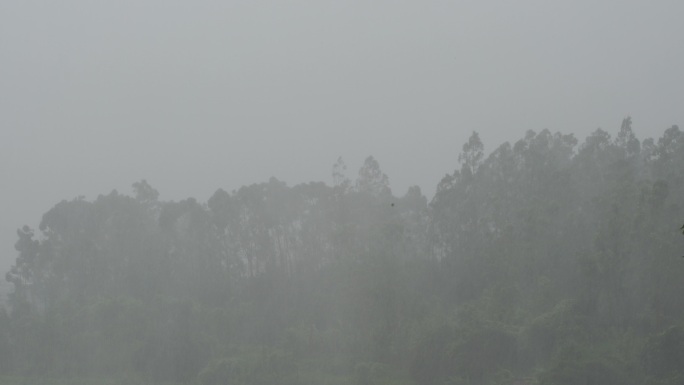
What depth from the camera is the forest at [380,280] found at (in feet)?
61.3

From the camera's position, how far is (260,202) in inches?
1155

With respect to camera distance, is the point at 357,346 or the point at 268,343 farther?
the point at 268,343

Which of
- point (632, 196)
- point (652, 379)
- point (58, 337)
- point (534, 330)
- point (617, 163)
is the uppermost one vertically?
point (617, 163)

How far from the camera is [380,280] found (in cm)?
2123

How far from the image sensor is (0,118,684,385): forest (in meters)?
18.7

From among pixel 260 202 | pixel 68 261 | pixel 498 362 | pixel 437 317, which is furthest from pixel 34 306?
pixel 498 362

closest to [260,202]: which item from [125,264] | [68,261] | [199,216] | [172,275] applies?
[199,216]

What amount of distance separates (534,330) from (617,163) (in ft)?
32.6

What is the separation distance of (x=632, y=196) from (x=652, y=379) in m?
7.21

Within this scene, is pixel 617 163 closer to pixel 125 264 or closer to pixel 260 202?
pixel 260 202

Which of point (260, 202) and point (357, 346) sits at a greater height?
point (260, 202)

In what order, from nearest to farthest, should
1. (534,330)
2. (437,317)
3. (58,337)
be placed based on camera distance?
(534,330) → (437,317) → (58,337)

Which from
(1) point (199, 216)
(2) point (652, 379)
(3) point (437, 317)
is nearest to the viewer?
(2) point (652, 379)

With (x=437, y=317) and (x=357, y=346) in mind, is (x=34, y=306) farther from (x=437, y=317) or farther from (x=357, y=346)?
(x=437, y=317)
